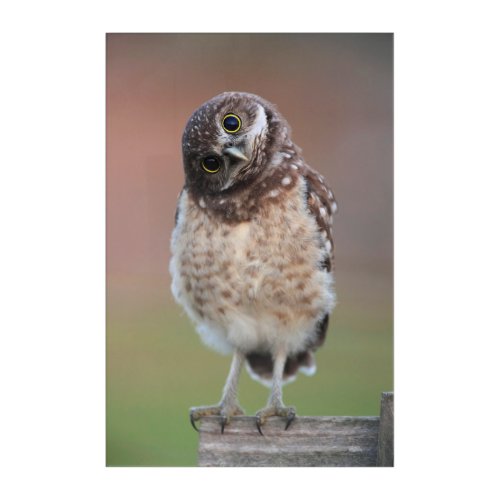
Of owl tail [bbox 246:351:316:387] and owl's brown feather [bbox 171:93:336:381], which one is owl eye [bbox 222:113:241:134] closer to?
owl's brown feather [bbox 171:93:336:381]

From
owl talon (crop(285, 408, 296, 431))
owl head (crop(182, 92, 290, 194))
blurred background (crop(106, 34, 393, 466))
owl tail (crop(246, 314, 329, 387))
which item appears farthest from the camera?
owl tail (crop(246, 314, 329, 387))

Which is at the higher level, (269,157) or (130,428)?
(269,157)

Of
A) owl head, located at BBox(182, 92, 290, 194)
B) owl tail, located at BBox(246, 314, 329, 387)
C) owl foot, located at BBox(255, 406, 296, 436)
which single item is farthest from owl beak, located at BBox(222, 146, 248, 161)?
owl foot, located at BBox(255, 406, 296, 436)

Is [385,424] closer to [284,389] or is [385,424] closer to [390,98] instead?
[284,389]

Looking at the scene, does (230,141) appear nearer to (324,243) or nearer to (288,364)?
(324,243)

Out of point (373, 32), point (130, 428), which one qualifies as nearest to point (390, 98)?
point (373, 32)

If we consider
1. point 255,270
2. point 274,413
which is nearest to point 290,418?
point 274,413
